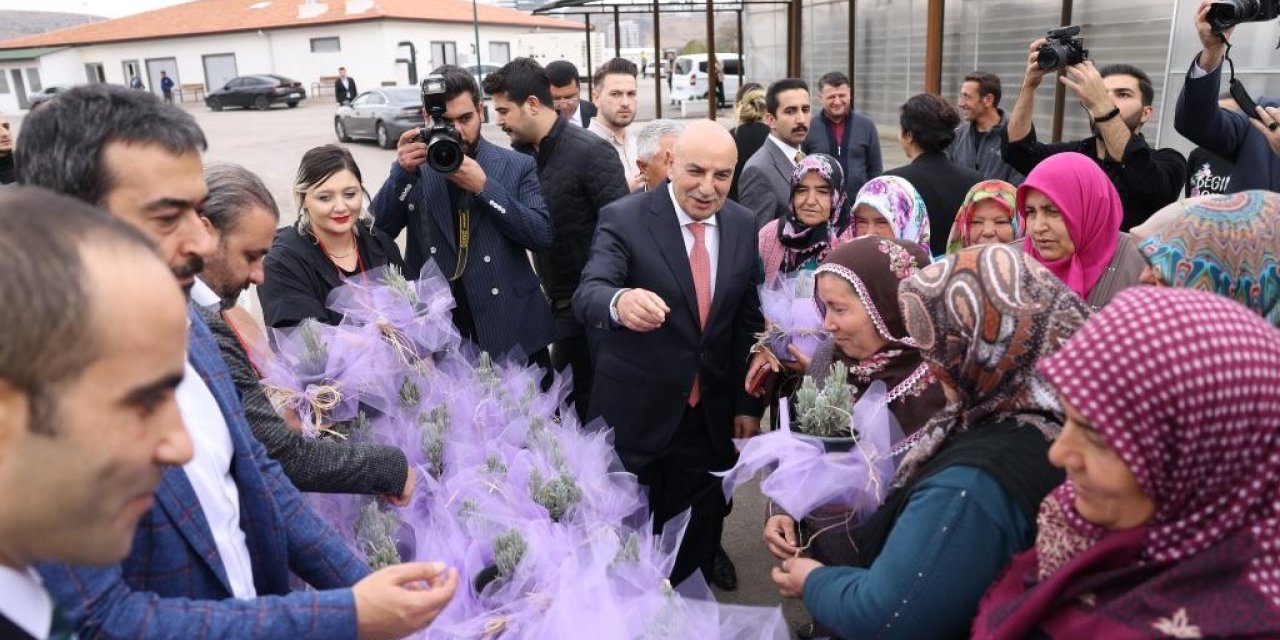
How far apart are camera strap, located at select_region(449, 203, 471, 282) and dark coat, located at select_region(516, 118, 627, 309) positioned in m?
0.54

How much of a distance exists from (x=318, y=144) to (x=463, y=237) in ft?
58.1

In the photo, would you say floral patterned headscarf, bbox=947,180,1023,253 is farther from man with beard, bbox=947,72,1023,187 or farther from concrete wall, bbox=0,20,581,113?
concrete wall, bbox=0,20,581,113

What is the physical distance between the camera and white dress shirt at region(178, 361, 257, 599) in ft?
4.09

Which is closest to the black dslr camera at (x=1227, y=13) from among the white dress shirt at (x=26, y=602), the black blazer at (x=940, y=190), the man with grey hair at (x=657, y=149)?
the black blazer at (x=940, y=190)

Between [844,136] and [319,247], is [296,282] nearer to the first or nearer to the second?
[319,247]

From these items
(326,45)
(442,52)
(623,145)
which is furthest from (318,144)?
(326,45)

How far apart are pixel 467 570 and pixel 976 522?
A: 1.01 meters

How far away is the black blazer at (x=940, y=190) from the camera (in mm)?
3781

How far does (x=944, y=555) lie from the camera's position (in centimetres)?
132

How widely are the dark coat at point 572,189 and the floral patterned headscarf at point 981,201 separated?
1.49 metres

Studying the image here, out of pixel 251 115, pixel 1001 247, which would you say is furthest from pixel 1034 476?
pixel 251 115

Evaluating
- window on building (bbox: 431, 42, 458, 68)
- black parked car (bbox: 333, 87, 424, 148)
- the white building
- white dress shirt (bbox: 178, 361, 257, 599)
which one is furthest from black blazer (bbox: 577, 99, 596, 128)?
window on building (bbox: 431, 42, 458, 68)

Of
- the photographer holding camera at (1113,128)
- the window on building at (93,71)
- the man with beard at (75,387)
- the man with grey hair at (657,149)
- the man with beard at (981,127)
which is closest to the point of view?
the man with beard at (75,387)

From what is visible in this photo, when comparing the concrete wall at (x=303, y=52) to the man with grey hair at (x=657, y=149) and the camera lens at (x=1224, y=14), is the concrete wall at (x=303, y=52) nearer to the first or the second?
the man with grey hair at (x=657, y=149)
